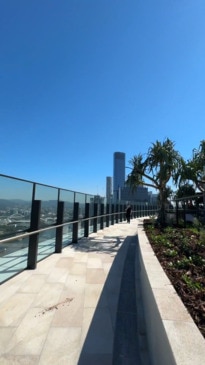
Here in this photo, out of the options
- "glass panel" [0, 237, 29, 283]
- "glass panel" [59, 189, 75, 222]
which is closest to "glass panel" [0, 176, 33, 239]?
"glass panel" [0, 237, 29, 283]

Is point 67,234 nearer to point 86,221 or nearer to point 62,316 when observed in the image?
point 86,221

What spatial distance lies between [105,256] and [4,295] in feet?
11.9

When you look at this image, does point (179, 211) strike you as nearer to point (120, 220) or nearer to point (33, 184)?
point (33, 184)

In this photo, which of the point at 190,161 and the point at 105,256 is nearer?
the point at 105,256

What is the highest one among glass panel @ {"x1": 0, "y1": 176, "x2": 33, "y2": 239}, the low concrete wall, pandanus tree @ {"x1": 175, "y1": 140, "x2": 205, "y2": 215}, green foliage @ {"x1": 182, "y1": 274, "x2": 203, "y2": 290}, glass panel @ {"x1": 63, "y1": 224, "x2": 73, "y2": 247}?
pandanus tree @ {"x1": 175, "y1": 140, "x2": 205, "y2": 215}

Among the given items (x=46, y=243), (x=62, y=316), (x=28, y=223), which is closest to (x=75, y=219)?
(x=46, y=243)

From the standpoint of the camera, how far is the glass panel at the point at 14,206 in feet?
14.8

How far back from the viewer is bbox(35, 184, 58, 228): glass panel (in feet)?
20.3

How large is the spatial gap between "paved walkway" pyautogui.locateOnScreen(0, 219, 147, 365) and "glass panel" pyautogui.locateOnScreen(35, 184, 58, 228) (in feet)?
3.49

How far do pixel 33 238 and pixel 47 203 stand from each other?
1189 mm

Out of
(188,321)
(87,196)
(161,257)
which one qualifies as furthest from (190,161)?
(188,321)

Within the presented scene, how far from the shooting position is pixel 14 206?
16.3 feet

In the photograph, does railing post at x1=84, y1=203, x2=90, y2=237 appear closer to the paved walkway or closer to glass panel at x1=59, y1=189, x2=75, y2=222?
glass panel at x1=59, y1=189, x2=75, y2=222

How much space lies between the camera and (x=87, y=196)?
11508 millimetres
